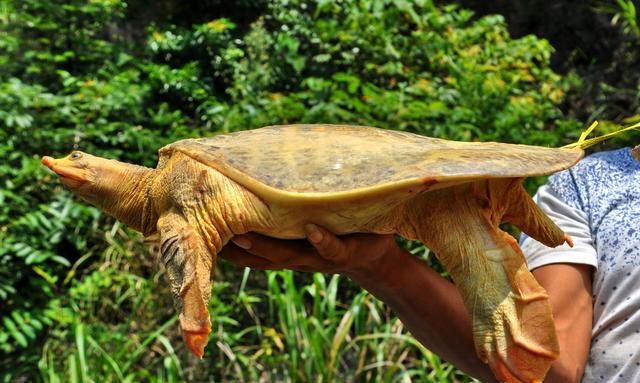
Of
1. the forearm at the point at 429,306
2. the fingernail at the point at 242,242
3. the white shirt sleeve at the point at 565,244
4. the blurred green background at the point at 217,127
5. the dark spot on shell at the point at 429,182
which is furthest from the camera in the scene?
the blurred green background at the point at 217,127

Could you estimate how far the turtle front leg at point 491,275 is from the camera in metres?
0.85

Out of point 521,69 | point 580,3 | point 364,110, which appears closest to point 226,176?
point 364,110


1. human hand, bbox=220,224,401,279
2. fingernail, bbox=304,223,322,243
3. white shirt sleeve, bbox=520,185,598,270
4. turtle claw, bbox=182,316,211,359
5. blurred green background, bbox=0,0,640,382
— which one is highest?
fingernail, bbox=304,223,322,243

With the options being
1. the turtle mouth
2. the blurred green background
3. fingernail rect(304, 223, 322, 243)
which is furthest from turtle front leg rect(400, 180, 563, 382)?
the blurred green background

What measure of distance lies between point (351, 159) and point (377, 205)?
7 cm

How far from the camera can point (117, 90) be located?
12.8 ft

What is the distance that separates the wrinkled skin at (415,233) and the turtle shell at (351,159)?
0.02m

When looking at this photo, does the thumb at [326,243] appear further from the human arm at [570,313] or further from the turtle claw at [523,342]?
the human arm at [570,313]

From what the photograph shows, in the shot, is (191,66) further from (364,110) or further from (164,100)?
(364,110)

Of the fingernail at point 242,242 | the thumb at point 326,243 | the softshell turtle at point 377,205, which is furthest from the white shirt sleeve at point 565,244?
the fingernail at point 242,242

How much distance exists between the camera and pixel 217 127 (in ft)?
12.1

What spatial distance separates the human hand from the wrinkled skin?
0.03 meters

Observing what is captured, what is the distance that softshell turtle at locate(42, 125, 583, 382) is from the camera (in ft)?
2.78

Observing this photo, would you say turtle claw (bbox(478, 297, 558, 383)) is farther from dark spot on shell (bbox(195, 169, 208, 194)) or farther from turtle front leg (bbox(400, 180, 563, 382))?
dark spot on shell (bbox(195, 169, 208, 194))
